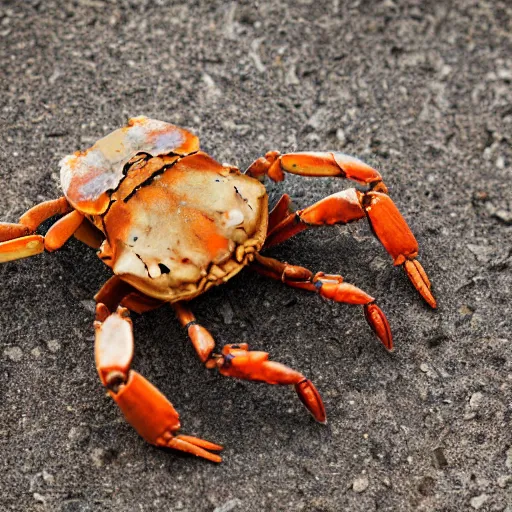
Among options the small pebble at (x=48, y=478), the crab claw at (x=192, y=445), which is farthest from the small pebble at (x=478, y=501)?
the small pebble at (x=48, y=478)

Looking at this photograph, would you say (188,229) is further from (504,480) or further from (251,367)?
(504,480)

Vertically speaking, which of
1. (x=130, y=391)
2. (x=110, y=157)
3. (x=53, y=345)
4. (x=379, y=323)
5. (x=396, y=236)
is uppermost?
(x=110, y=157)

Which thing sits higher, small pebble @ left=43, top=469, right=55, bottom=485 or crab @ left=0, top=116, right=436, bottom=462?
crab @ left=0, top=116, right=436, bottom=462

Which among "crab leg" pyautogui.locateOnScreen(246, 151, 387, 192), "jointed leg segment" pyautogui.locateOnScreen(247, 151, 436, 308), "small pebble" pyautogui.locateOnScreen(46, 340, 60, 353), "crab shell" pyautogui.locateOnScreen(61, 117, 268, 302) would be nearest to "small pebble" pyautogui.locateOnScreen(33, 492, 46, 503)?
"small pebble" pyautogui.locateOnScreen(46, 340, 60, 353)

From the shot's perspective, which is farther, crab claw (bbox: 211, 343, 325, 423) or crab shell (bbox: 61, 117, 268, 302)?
crab shell (bbox: 61, 117, 268, 302)

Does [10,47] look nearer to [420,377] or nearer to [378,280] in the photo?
[378,280]

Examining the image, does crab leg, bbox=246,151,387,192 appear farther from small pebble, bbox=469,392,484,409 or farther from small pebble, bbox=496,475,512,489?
small pebble, bbox=496,475,512,489

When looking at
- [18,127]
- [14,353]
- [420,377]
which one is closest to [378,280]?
[420,377]

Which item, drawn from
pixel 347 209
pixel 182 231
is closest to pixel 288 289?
pixel 347 209
